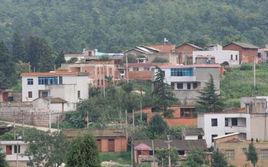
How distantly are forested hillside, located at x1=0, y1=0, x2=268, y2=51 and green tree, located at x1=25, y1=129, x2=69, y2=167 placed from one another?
2051cm

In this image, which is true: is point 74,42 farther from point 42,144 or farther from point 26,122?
point 42,144

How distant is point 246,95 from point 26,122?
860 centimetres

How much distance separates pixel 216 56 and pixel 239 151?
11.9m

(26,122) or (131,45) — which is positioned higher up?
(131,45)

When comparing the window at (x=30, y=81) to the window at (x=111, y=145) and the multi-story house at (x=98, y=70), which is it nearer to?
the multi-story house at (x=98, y=70)

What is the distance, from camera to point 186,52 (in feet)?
159

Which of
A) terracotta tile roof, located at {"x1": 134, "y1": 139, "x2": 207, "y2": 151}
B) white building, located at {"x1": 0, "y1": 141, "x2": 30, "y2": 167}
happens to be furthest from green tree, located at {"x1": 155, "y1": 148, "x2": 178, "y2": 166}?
white building, located at {"x1": 0, "y1": 141, "x2": 30, "y2": 167}

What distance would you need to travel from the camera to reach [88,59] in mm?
47062

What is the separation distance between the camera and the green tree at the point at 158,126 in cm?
3722

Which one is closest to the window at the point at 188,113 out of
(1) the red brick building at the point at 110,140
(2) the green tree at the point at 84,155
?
(1) the red brick building at the point at 110,140

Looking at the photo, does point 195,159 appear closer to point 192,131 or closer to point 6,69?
point 192,131

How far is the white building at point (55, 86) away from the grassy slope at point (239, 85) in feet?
17.7

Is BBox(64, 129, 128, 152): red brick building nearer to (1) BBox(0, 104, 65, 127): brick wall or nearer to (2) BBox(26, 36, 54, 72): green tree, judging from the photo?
(1) BBox(0, 104, 65, 127): brick wall

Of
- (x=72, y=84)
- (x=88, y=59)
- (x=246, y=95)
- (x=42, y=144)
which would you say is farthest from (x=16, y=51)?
(x=42, y=144)
